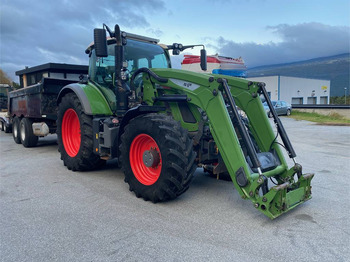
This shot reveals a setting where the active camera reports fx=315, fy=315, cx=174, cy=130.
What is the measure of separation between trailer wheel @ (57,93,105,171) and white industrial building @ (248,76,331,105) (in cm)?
3509

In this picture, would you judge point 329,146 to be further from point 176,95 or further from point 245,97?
point 176,95

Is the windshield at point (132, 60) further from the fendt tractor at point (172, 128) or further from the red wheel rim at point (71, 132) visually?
the red wheel rim at point (71, 132)

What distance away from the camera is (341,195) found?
4.91 metres

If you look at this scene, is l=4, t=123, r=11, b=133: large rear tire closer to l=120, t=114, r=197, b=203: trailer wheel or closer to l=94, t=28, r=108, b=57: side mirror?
l=94, t=28, r=108, b=57: side mirror

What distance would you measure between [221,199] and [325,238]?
1628mm

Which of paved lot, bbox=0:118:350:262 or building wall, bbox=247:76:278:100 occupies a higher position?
building wall, bbox=247:76:278:100

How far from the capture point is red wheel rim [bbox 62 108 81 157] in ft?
22.0

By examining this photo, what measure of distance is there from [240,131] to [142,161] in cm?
162

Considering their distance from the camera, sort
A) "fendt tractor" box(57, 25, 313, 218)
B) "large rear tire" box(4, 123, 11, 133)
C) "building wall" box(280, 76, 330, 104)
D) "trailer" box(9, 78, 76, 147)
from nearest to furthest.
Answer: "fendt tractor" box(57, 25, 313, 218) < "trailer" box(9, 78, 76, 147) < "large rear tire" box(4, 123, 11, 133) < "building wall" box(280, 76, 330, 104)

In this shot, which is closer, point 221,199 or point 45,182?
point 221,199

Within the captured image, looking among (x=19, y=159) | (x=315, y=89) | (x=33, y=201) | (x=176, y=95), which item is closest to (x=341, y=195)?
(x=176, y=95)

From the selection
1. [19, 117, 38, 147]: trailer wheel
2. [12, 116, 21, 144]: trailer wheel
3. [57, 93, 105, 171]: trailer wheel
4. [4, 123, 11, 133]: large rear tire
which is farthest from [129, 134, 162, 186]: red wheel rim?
[4, 123, 11, 133]: large rear tire

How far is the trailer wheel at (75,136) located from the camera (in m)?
5.92

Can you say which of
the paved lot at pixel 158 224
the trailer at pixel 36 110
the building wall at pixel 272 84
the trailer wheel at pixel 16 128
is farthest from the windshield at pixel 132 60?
the building wall at pixel 272 84
